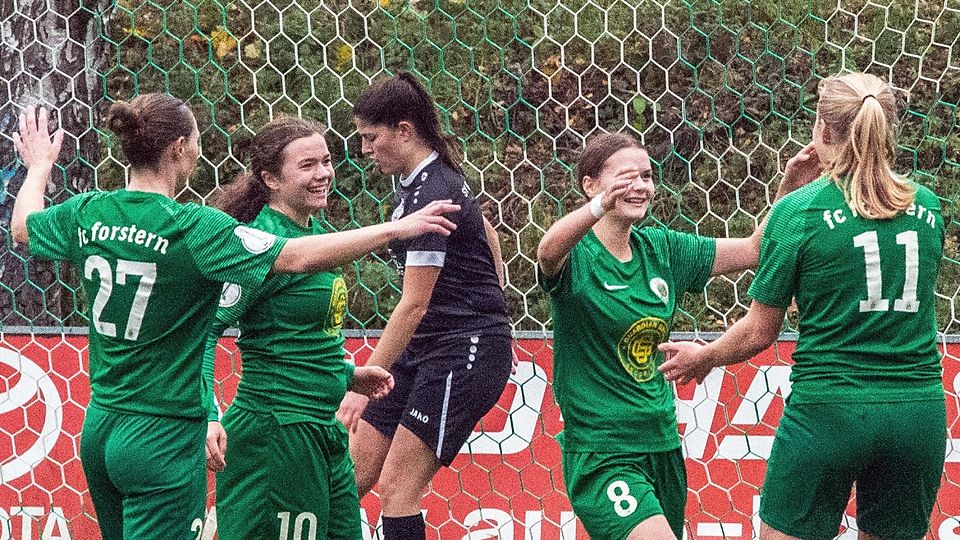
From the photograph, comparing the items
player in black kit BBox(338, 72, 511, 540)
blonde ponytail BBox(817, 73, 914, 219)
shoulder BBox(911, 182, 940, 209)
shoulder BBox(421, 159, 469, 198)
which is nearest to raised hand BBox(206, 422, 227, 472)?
player in black kit BBox(338, 72, 511, 540)

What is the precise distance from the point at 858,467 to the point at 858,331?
Answer: 309 millimetres

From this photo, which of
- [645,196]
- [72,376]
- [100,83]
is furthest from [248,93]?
[645,196]

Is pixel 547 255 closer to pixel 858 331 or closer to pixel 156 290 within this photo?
pixel 858 331

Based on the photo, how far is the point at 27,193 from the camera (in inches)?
133

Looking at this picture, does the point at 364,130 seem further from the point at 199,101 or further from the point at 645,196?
the point at 199,101

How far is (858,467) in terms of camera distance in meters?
3.15

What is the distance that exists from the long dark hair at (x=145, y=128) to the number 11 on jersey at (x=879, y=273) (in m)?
1.56

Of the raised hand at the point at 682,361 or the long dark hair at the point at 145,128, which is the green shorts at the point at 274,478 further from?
the raised hand at the point at 682,361

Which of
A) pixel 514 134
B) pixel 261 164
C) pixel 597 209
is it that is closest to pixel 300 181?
pixel 261 164

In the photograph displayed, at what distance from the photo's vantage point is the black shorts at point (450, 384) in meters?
3.83

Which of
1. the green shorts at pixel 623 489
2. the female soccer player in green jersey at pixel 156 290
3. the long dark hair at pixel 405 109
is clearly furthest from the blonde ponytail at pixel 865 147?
the long dark hair at pixel 405 109

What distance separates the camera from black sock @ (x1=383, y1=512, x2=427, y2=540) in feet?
12.6

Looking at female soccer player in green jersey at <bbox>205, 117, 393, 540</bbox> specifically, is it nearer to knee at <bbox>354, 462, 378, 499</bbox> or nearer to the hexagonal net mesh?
knee at <bbox>354, 462, 378, 499</bbox>

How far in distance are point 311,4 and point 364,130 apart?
10.8ft
